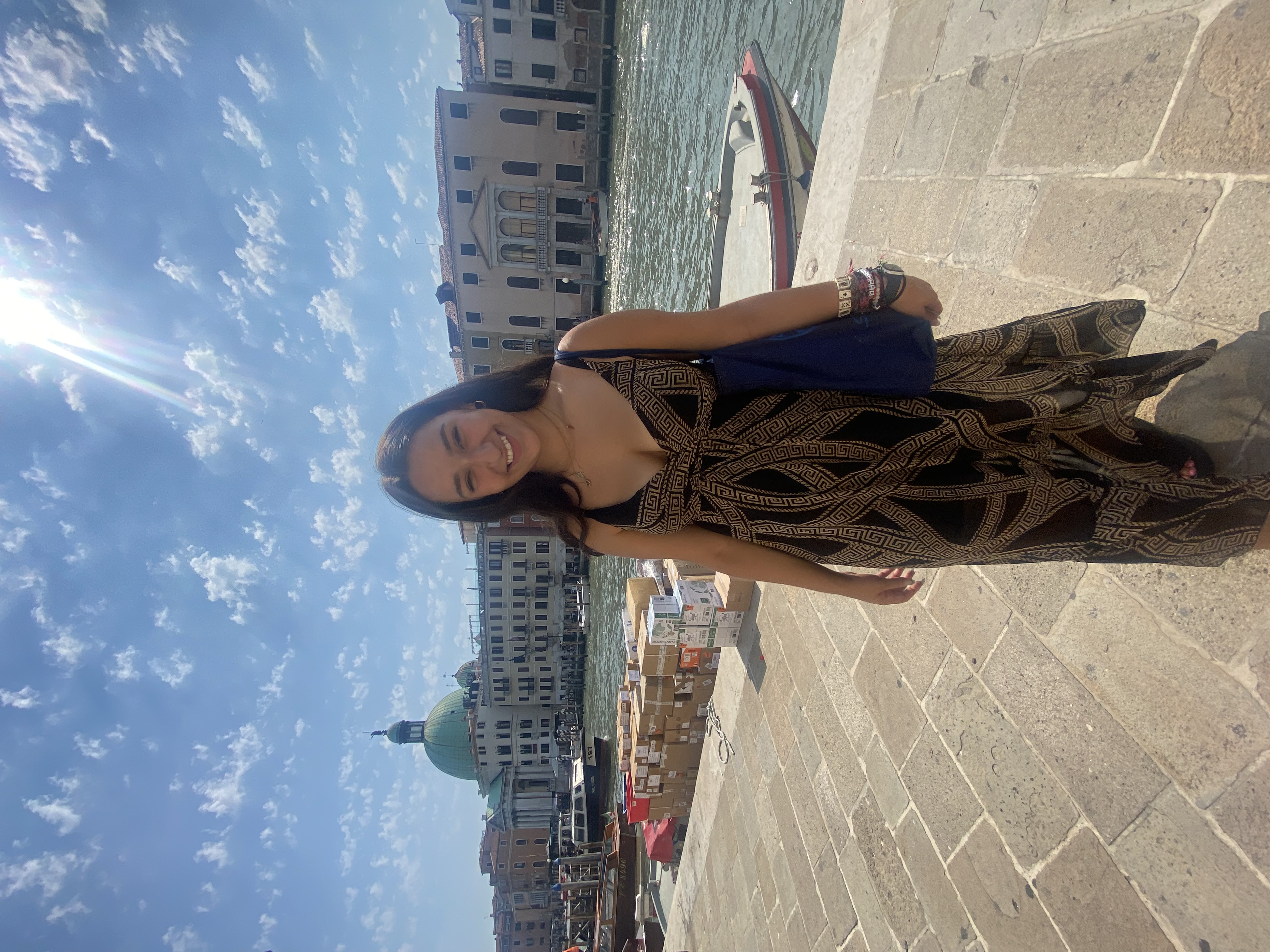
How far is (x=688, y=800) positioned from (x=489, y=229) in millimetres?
16936

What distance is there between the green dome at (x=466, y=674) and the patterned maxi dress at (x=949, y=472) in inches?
1276

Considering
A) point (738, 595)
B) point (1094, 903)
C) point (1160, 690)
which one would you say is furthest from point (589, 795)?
point (1160, 690)

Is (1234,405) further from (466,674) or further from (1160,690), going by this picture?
(466,674)

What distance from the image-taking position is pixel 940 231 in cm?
241

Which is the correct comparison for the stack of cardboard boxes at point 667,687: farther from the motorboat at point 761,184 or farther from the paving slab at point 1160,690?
the paving slab at point 1160,690

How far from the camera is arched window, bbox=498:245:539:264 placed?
18703mm

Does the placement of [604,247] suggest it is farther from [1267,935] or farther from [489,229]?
[1267,935]

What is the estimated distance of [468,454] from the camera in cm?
136

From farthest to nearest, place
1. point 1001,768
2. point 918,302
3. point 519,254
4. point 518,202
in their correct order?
point 519,254
point 518,202
point 1001,768
point 918,302

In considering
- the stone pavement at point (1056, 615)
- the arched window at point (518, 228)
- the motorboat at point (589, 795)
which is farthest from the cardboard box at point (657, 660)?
the arched window at point (518, 228)

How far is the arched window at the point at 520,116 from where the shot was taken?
55.5 feet

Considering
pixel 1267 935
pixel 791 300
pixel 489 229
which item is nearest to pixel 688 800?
pixel 1267 935

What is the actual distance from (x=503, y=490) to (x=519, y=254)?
1933cm

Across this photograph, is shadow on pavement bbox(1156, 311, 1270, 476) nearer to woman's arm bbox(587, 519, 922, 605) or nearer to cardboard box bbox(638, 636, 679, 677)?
woman's arm bbox(587, 519, 922, 605)
